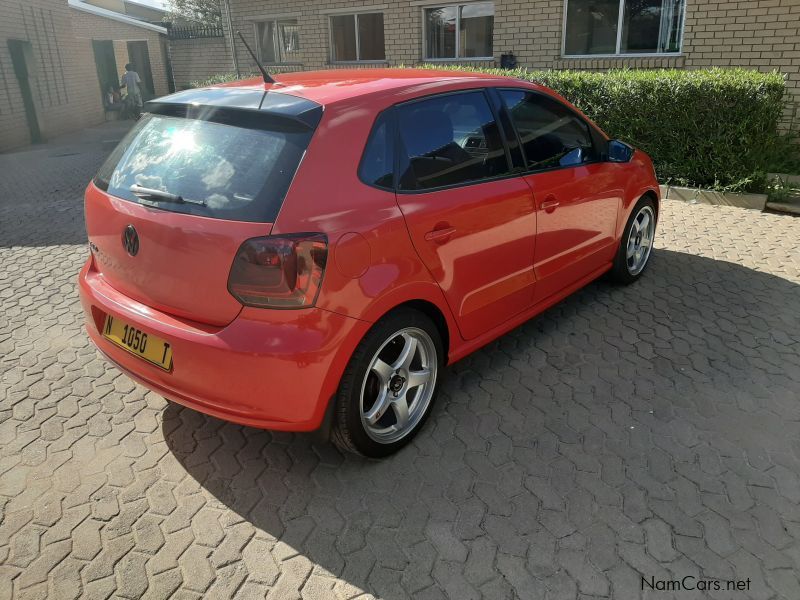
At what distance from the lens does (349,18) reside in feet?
45.7

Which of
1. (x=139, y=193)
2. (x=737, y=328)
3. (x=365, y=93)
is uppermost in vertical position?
(x=365, y=93)

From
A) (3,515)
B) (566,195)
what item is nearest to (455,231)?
(566,195)

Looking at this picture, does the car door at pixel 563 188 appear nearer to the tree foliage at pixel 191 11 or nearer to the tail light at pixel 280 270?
the tail light at pixel 280 270

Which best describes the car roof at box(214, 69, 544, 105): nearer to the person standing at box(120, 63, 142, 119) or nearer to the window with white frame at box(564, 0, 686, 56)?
the window with white frame at box(564, 0, 686, 56)

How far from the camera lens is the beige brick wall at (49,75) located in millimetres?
14445

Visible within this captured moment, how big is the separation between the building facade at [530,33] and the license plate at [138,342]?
9.20 metres

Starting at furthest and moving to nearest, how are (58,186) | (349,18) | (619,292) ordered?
(349,18) < (58,186) < (619,292)

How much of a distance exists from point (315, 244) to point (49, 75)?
56.7 ft

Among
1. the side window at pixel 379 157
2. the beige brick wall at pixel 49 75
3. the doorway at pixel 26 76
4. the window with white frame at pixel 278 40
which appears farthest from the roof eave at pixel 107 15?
the side window at pixel 379 157

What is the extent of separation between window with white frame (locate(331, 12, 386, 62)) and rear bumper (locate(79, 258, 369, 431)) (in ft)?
39.4

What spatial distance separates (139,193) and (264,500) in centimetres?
154

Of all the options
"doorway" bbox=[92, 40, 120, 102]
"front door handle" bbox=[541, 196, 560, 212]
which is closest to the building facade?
"front door handle" bbox=[541, 196, 560, 212]

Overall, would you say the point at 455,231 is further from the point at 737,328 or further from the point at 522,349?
the point at 737,328

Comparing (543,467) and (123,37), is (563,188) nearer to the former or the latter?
(543,467)
